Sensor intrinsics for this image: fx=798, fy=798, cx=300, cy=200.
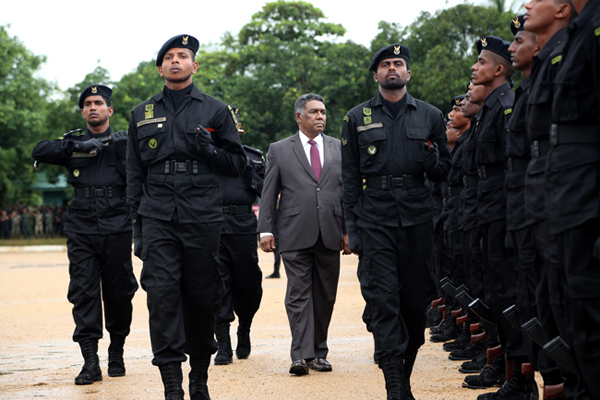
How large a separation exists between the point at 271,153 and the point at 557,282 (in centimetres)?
482

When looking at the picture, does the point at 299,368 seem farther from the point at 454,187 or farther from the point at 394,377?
the point at 454,187

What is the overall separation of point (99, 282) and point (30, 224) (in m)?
39.4

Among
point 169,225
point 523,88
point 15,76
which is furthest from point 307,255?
point 15,76

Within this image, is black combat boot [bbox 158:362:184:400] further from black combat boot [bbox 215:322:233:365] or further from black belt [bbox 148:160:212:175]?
black combat boot [bbox 215:322:233:365]

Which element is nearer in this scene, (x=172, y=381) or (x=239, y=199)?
(x=172, y=381)

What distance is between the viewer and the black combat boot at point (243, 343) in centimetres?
843

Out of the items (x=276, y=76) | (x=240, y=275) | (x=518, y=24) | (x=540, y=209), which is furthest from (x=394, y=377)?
(x=276, y=76)

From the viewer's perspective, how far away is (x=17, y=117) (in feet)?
150

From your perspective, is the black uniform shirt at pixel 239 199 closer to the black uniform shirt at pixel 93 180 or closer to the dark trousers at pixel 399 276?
the black uniform shirt at pixel 93 180

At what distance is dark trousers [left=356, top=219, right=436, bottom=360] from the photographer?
5.91 meters

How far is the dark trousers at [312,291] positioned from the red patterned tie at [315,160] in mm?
728

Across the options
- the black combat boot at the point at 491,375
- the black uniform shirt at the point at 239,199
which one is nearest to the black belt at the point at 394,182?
the black combat boot at the point at 491,375

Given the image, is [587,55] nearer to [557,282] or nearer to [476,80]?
[557,282]

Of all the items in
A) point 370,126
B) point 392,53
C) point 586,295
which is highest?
point 392,53
